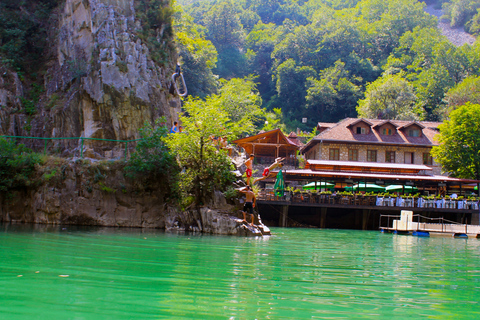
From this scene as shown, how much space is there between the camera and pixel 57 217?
64.7ft

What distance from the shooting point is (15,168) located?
20.2m

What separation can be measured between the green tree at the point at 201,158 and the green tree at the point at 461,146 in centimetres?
2731

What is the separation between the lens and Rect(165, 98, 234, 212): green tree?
60.0 feet

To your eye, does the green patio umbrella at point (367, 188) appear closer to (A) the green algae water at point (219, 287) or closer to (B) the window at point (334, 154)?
(B) the window at point (334, 154)

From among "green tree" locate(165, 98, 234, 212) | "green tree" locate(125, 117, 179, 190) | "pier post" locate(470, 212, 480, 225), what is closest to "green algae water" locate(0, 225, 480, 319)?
"green tree" locate(165, 98, 234, 212)

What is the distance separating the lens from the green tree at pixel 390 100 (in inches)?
2285

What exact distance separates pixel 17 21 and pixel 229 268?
31.6m

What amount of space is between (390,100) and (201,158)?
46873 mm

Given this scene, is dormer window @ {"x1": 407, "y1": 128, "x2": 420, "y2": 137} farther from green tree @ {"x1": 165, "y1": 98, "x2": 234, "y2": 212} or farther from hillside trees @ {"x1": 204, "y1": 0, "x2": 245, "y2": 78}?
hillside trees @ {"x1": 204, "y1": 0, "x2": 245, "y2": 78}

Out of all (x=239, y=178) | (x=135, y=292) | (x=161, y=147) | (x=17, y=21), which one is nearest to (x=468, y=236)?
(x=239, y=178)

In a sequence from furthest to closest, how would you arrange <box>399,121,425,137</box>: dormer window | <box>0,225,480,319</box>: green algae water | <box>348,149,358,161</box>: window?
<box>399,121,425,137</box>: dormer window < <box>348,149,358,161</box>: window < <box>0,225,480,319</box>: green algae water

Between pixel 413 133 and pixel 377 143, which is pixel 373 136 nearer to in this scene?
pixel 377 143

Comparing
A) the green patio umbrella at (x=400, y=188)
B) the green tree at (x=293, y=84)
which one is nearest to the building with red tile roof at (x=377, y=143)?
the green patio umbrella at (x=400, y=188)

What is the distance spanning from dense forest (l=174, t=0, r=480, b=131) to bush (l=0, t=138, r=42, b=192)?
3297 centimetres
